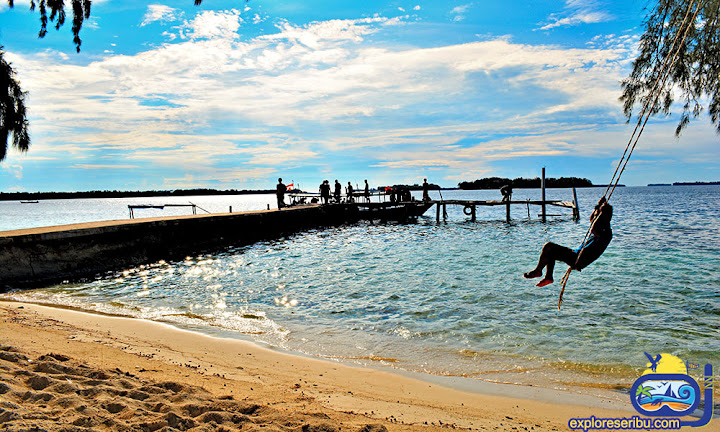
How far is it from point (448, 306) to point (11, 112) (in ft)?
55.1

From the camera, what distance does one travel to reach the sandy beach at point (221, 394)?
3.72m

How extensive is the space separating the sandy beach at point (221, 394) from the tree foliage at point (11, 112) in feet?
36.6

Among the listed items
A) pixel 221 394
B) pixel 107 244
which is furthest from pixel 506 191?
pixel 221 394

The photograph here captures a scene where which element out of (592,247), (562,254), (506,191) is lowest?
(562,254)

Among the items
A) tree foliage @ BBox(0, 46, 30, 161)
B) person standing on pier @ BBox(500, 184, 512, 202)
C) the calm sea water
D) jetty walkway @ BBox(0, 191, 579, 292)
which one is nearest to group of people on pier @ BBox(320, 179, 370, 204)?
jetty walkway @ BBox(0, 191, 579, 292)

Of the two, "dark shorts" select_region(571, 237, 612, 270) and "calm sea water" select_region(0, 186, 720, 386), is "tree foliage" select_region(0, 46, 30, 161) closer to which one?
"calm sea water" select_region(0, 186, 720, 386)

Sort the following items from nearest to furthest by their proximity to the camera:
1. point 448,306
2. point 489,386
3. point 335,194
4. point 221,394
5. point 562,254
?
point 221,394, point 489,386, point 562,254, point 448,306, point 335,194

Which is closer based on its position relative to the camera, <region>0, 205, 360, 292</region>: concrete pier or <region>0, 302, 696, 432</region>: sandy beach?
<region>0, 302, 696, 432</region>: sandy beach

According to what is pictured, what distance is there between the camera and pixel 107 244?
53.9 ft

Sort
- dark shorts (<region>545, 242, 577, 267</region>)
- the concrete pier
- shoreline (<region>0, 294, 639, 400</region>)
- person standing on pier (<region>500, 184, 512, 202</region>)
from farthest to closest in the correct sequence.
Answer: person standing on pier (<region>500, 184, 512, 202</region>) → the concrete pier → dark shorts (<region>545, 242, 577, 267</region>) → shoreline (<region>0, 294, 639, 400</region>)

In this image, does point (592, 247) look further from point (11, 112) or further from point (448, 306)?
point (11, 112)

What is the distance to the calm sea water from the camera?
22.7 ft

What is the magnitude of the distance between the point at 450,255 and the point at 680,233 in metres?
18.4

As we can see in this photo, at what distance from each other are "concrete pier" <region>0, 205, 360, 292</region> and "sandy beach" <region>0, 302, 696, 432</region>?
745cm
